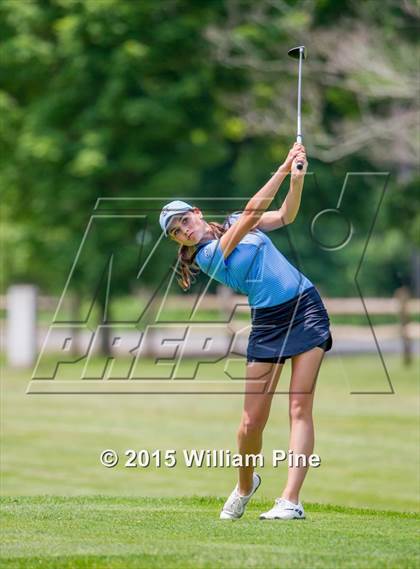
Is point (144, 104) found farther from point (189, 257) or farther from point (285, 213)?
point (189, 257)

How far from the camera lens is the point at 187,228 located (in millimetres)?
7461

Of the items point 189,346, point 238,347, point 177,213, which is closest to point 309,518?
point 177,213

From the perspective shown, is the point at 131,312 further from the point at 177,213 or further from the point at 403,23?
the point at 177,213

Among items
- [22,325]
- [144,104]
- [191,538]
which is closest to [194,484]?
[191,538]

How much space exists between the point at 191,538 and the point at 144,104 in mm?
24362

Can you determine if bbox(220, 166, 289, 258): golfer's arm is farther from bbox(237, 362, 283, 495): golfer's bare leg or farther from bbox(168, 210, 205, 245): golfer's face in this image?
bbox(237, 362, 283, 495): golfer's bare leg

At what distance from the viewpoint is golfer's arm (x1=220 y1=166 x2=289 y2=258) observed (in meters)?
7.25

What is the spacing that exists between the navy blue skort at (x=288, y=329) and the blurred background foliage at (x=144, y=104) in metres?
20.8

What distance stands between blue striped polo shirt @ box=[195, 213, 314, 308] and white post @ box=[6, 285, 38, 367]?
21053mm

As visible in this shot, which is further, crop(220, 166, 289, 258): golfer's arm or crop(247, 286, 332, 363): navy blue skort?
crop(247, 286, 332, 363): navy blue skort

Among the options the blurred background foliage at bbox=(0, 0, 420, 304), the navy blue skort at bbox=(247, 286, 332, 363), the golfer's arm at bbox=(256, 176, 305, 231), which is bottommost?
the blurred background foliage at bbox=(0, 0, 420, 304)

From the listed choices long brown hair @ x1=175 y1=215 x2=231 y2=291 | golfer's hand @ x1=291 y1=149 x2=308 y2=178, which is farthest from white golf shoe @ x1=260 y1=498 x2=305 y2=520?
golfer's hand @ x1=291 y1=149 x2=308 y2=178

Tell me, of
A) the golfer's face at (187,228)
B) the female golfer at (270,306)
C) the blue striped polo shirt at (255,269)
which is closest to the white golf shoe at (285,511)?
the female golfer at (270,306)

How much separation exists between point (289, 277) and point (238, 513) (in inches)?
57.1
